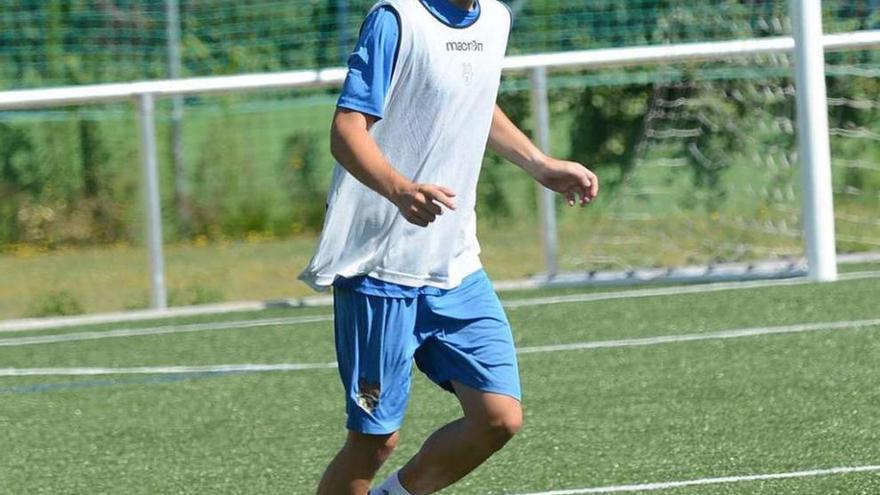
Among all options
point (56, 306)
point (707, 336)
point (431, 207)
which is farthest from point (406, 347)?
point (56, 306)

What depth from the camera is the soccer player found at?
4.80 metres

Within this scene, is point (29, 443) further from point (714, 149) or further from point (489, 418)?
point (714, 149)

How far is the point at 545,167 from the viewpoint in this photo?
514cm

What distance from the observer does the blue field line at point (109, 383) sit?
8844 mm

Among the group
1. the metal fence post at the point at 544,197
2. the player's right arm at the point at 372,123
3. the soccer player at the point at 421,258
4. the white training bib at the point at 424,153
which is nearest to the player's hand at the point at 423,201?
the player's right arm at the point at 372,123

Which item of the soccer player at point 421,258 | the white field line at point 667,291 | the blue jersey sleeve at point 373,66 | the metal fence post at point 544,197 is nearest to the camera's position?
the blue jersey sleeve at point 373,66

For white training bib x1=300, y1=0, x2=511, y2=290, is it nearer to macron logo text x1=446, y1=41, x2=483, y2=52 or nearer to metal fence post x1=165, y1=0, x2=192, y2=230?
macron logo text x1=446, y1=41, x2=483, y2=52

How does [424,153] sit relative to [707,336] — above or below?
above

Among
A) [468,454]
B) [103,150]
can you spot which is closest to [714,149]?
[103,150]

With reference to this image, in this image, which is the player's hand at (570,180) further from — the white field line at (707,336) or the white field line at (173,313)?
the white field line at (173,313)

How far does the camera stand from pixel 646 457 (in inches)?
255

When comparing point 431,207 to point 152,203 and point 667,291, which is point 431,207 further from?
point 152,203

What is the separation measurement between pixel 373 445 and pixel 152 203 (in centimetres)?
693

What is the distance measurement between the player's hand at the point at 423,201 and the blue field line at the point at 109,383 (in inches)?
178
